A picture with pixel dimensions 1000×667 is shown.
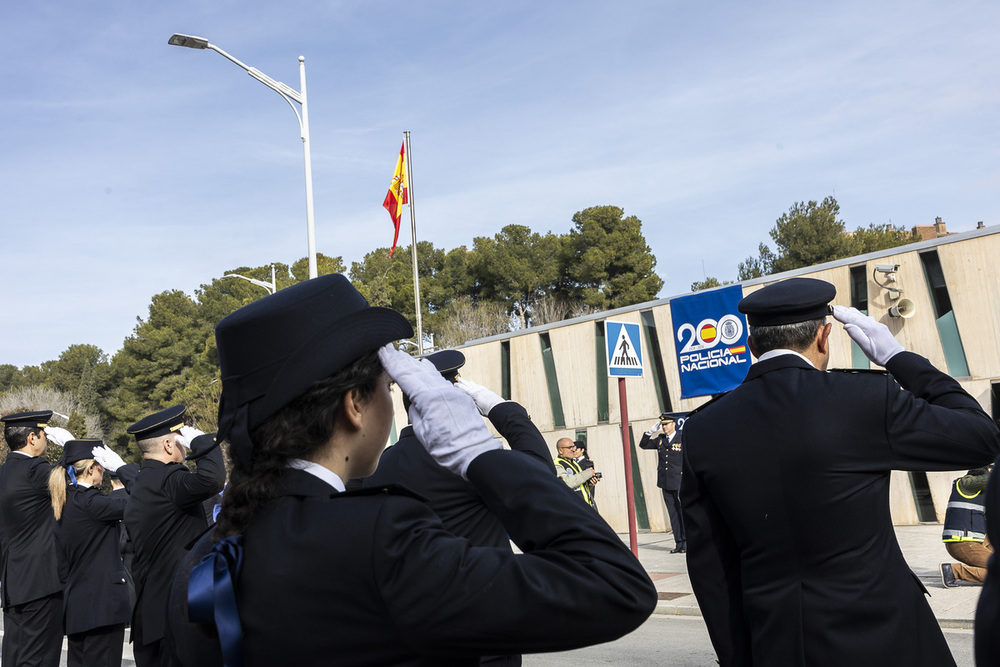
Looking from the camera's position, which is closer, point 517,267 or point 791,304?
point 791,304

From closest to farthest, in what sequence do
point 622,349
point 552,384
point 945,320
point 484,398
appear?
point 484,398, point 622,349, point 945,320, point 552,384

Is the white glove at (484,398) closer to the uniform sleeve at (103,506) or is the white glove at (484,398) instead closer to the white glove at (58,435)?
the uniform sleeve at (103,506)

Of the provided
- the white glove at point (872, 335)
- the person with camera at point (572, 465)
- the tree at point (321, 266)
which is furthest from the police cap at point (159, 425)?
the tree at point (321, 266)

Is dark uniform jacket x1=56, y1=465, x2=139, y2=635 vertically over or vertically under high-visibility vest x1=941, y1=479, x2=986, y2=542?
over

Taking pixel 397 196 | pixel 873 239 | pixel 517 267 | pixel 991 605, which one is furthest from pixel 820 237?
pixel 991 605

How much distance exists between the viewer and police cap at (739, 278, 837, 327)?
2951 mm

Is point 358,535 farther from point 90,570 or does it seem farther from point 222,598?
point 90,570

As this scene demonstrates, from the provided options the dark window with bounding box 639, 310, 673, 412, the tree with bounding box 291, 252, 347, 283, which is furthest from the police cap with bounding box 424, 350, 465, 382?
the tree with bounding box 291, 252, 347, 283

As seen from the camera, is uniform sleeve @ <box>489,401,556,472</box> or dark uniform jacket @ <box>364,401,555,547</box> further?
dark uniform jacket @ <box>364,401,555,547</box>

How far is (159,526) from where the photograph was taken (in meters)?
5.18

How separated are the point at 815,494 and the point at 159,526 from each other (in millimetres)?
3888

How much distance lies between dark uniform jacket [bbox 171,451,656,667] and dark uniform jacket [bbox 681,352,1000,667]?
1.34 m

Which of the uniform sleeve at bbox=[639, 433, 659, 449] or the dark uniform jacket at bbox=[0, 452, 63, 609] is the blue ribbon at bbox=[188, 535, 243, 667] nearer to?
the dark uniform jacket at bbox=[0, 452, 63, 609]

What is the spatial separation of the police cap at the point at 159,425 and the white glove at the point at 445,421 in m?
4.12
